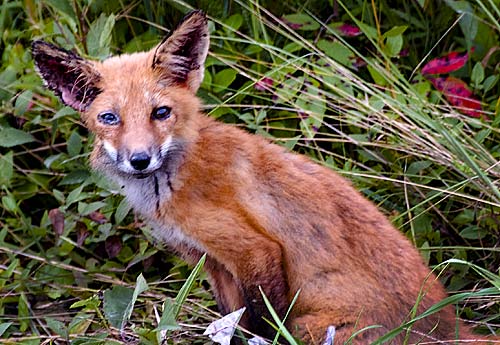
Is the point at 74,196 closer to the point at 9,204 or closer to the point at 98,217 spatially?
the point at 98,217

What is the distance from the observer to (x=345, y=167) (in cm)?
530

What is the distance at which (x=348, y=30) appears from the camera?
18.8 feet

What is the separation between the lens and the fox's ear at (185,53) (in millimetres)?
4305

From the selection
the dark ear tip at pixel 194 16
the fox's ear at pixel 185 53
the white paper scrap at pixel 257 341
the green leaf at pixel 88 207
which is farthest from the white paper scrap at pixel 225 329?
the green leaf at pixel 88 207

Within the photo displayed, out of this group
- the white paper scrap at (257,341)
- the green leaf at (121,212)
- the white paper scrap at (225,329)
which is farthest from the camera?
the green leaf at (121,212)

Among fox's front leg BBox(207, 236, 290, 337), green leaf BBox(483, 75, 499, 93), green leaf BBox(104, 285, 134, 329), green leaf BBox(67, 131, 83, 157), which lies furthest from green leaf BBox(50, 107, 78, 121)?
green leaf BBox(483, 75, 499, 93)

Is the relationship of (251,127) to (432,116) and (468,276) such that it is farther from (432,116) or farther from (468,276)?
(468,276)

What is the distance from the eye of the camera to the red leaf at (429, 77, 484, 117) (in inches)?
214

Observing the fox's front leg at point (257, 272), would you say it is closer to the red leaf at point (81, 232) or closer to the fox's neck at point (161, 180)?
the fox's neck at point (161, 180)

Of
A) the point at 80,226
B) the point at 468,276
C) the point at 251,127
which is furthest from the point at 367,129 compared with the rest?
the point at 80,226

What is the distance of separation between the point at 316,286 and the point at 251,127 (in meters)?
1.41

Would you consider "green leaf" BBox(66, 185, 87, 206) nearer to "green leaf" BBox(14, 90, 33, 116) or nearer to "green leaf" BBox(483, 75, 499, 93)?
"green leaf" BBox(14, 90, 33, 116)

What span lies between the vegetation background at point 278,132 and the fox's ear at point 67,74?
0.87m

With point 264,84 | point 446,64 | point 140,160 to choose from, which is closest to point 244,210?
point 140,160
